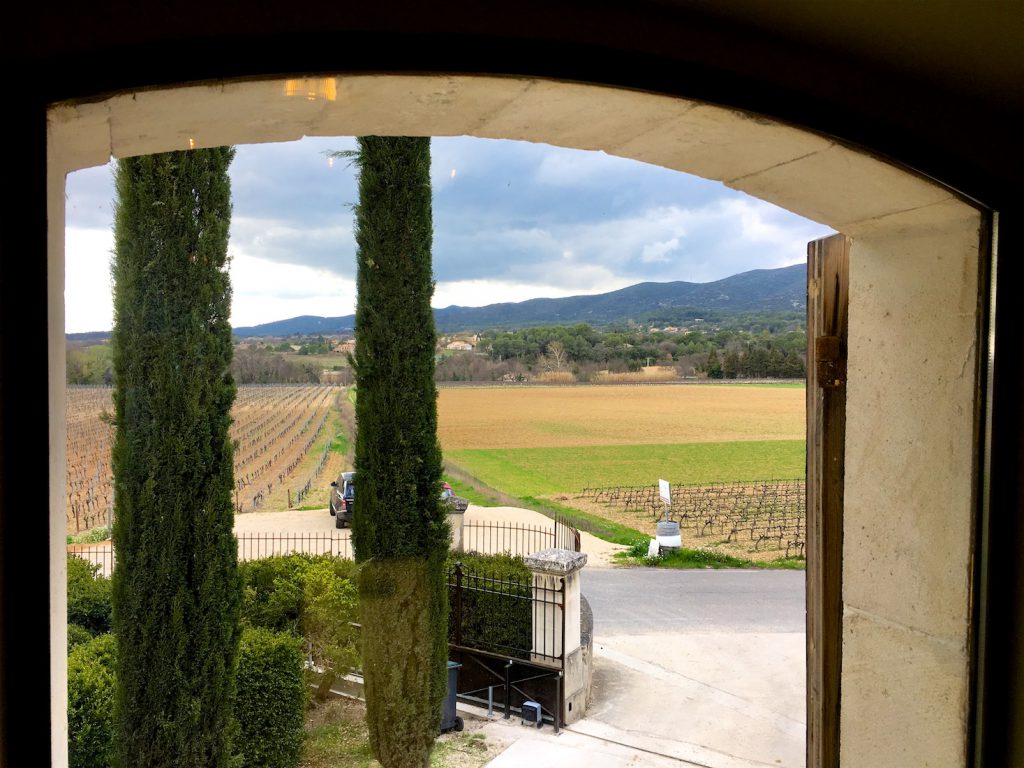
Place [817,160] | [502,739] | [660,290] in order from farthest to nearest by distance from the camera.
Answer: [660,290]
[502,739]
[817,160]

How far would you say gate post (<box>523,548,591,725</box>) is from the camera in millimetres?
4949

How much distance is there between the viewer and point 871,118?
88 centimetres

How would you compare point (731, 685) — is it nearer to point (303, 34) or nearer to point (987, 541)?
point (987, 541)

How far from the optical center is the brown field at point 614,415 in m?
4.15

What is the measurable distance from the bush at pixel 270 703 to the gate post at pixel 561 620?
1.74m

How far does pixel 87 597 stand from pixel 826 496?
14.7 feet

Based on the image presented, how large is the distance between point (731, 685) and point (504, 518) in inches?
101

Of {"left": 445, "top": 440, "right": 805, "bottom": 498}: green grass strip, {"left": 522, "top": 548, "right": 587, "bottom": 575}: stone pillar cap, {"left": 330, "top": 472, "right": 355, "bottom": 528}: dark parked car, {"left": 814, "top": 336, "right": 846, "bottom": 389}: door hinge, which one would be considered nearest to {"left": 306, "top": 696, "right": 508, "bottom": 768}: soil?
{"left": 522, "top": 548, "right": 587, "bottom": 575}: stone pillar cap

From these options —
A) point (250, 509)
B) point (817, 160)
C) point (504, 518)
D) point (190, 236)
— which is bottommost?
point (504, 518)

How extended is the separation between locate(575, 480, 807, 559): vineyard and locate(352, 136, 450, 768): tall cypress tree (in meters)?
4.84

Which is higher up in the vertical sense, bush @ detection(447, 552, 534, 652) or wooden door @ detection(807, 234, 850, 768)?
wooden door @ detection(807, 234, 850, 768)

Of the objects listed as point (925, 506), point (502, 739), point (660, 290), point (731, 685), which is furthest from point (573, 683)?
point (925, 506)

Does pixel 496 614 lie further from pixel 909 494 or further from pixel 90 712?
pixel 909 494

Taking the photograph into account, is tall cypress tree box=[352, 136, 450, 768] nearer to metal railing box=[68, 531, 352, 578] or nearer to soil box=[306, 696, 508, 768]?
soil box=[306, 696, 508, 768]
